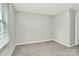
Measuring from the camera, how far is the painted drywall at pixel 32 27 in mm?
3484

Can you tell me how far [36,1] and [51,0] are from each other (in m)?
0.62

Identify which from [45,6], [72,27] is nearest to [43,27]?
[45,6]

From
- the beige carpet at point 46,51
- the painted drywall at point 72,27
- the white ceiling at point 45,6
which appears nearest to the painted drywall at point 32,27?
the white ceiling at point 45,6

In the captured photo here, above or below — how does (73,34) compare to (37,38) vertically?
above

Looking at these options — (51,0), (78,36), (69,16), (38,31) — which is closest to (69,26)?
(69,16)

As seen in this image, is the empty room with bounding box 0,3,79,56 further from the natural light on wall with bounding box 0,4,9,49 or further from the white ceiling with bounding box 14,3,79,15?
the natural light on wall with bounding box 0,4,9,49

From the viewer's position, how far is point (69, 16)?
300 cm

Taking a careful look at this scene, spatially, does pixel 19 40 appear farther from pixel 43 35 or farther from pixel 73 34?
pixel 73 34

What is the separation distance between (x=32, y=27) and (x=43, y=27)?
3.05 feet

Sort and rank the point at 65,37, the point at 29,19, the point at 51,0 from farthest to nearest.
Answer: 1. the point at 29,19
2. the point at 65,37
3. the point at 51,0

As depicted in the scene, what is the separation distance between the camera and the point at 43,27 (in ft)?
13.8

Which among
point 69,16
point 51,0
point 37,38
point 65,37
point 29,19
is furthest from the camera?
point 37,38

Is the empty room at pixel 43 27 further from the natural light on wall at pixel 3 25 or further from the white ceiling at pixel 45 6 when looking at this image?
the natural light on wall at pixel 3 25

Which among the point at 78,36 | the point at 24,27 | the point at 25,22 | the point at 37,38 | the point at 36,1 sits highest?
the point at 36,1
